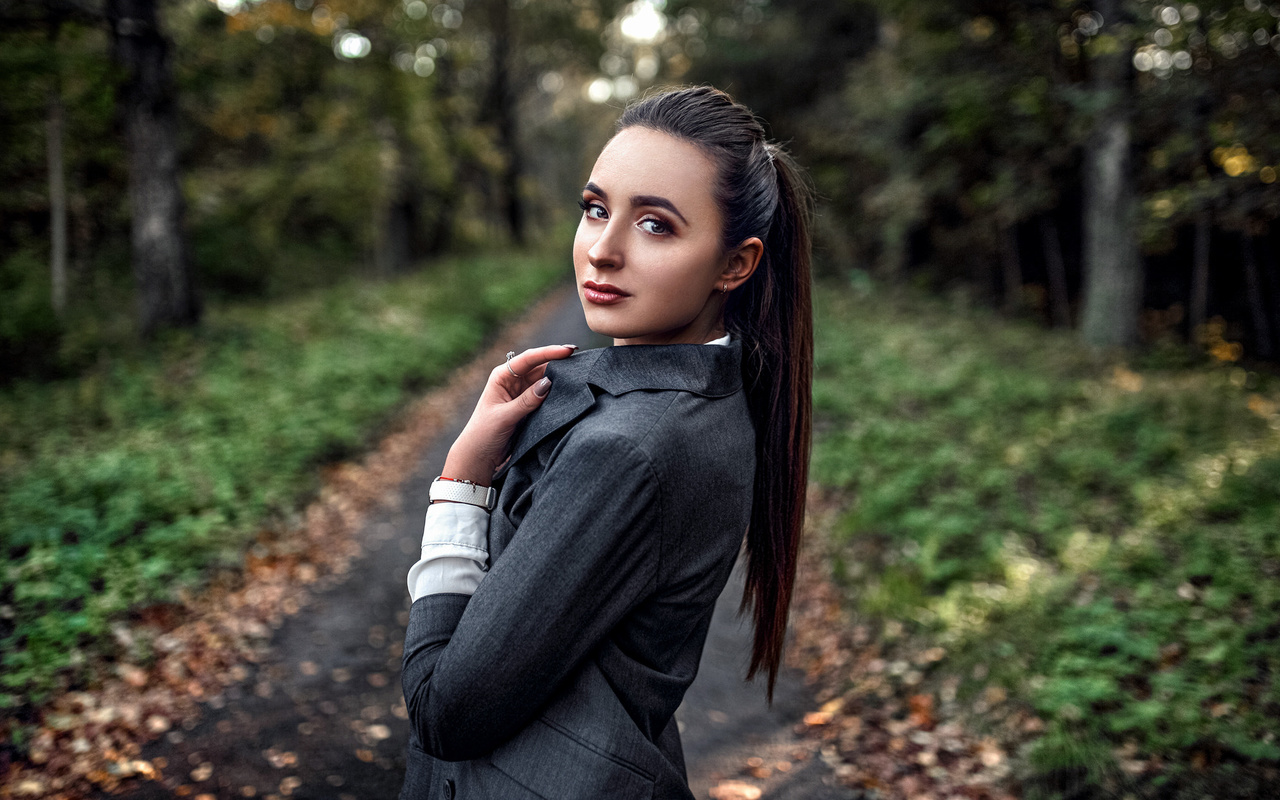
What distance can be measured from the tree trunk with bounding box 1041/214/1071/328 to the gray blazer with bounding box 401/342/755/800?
1360 centimetres

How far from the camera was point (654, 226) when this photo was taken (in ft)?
4.61

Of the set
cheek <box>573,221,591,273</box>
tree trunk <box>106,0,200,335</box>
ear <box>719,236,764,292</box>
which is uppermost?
tree trunk <box>106,0,200,335</box>

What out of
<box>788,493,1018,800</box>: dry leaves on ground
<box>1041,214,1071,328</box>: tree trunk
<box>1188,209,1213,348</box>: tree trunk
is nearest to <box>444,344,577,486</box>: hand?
<box>788,493,1018,800</box>: dry leaves on ground

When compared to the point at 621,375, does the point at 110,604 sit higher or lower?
lower

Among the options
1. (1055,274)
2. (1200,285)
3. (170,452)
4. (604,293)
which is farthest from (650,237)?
(1055,274)

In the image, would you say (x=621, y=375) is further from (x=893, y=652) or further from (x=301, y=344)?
(x=301, y=344)

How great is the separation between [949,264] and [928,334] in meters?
5.15

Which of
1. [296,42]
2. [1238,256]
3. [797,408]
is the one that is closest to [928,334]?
[1238,256]

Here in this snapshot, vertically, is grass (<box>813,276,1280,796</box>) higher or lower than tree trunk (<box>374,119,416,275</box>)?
lower

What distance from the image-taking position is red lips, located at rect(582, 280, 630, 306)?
55.7 inches

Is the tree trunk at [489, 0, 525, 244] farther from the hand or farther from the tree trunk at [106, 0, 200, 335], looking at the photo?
the hand

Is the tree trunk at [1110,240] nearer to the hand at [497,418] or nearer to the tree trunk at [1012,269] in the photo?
the tree trunk at [1012,269]

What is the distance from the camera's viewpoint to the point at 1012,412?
788cm

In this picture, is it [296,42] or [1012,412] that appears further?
[296,42]
